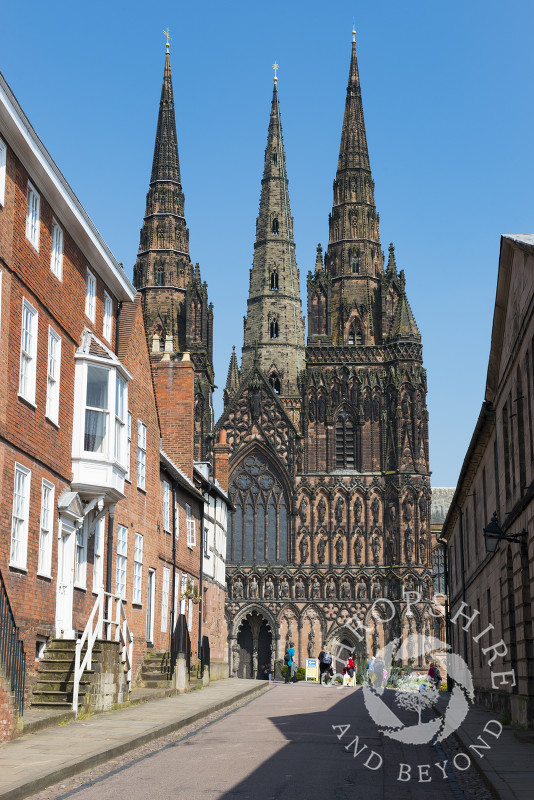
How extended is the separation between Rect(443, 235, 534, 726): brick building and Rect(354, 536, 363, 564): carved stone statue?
4171 centimetres

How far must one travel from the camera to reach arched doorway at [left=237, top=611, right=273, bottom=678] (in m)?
71.8

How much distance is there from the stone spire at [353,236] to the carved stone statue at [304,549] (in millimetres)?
14806

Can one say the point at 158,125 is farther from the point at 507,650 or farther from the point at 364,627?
the point at 507,650

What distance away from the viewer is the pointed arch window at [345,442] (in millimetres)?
74250

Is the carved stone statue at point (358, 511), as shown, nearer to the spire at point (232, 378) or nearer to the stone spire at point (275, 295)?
the stone spire at point (275, 295)

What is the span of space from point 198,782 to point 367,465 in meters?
62.2

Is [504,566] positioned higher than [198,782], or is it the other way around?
[504,566]

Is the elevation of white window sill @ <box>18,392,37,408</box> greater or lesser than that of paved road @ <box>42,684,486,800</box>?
greater

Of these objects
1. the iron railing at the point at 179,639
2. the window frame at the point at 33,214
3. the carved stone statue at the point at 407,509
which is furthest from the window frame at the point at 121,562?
the carved stone statue at the point at 407,509

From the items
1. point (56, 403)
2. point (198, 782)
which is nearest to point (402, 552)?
point (56, 403)

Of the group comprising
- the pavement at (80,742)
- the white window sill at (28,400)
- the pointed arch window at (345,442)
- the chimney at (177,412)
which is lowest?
the pavement at (80,742)

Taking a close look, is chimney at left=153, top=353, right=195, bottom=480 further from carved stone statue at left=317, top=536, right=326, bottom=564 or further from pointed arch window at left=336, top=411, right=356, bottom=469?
pointed arch window at left=336, top=411, right=356, bottom=469

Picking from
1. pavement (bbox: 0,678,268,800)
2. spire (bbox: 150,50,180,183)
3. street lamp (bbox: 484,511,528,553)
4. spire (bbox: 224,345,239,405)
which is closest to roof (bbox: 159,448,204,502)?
pavement (bbox: 0,678,268,800)

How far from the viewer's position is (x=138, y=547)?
85.3 ft
